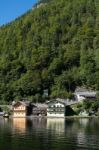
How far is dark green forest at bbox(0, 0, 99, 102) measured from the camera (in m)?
153

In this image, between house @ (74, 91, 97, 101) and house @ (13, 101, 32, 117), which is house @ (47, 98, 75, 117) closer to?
house @ (13, 101, 32, 117)

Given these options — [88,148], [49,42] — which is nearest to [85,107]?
[49,42]

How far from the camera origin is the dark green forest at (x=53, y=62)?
502ft

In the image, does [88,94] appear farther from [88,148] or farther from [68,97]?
[88,148]

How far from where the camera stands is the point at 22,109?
434ft

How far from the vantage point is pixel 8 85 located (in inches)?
6407

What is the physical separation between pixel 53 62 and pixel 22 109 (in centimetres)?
4154

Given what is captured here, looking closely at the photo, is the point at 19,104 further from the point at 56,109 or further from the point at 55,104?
the point at 56,109

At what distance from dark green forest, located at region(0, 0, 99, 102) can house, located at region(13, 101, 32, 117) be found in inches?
401

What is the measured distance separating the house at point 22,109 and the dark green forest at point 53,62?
33.4ft

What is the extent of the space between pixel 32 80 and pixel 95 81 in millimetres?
23046

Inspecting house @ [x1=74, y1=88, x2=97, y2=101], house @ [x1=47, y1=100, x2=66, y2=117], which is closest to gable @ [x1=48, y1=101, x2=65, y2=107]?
house @ [x1=47, y1=100, x2=66, y2=117]

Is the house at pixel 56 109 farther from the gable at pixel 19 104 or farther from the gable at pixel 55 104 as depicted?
the gable at pixel 19 104

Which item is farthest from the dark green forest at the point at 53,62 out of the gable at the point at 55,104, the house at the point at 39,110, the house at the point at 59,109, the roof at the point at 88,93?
the house at the point at 59,109
